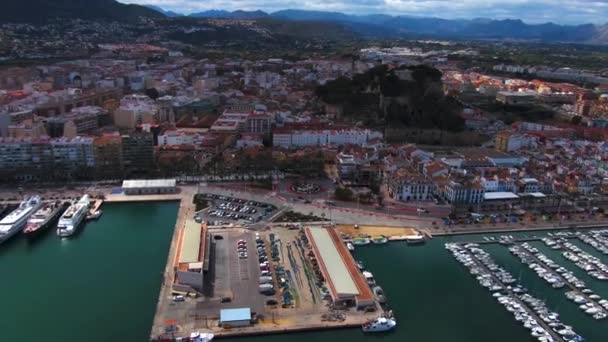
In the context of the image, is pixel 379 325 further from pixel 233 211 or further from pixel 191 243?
pixel 233 211

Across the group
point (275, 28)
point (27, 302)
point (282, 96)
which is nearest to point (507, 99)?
point (282, 96)

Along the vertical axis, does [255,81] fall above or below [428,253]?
above

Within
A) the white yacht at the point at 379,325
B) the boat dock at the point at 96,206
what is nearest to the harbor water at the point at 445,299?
the white yacht at the point at 379,325

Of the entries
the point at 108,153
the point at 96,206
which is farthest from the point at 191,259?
the point at 108,153

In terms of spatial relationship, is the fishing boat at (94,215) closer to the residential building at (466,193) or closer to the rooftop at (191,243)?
the rooftop at (191,243)

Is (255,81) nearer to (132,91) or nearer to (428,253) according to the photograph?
(132,91)

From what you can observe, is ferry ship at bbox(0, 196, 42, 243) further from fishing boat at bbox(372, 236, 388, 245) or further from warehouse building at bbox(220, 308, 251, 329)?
fishing boat at bbox(372, 236, 388, 245)

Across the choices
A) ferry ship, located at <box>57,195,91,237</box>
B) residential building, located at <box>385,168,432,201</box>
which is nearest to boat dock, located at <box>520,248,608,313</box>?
residential building, located at <box>385,168,432,201</box>
